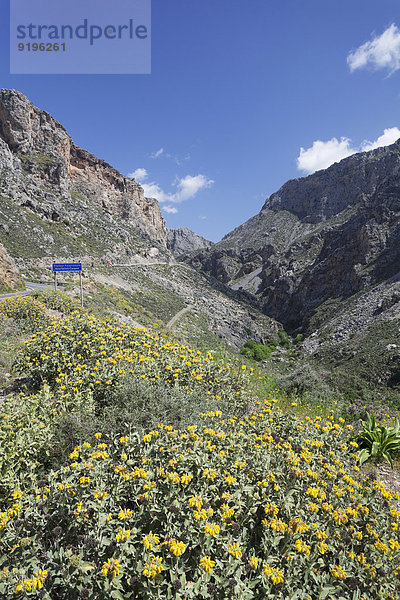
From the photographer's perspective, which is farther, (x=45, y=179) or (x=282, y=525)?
(x=45, y=179)

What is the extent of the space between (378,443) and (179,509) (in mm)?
4289

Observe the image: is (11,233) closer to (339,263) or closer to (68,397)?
(68,397)

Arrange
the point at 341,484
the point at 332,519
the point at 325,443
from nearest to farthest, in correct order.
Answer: the point at 332,519 → the point at 341,484 → the point at 325,443

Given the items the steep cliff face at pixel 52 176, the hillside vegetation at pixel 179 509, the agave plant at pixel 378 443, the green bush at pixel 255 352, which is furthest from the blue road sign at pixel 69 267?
the steep cliff face at pixel 52 176

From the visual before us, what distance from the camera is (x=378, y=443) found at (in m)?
4.92

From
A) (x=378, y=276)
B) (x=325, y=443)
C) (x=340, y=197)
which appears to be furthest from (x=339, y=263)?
(x=340, y=197)

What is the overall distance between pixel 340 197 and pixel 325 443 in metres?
140

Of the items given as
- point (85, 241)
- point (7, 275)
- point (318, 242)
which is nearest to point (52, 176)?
point (85, 241)

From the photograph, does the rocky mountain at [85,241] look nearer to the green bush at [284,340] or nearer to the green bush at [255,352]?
the green bush at [255,352]

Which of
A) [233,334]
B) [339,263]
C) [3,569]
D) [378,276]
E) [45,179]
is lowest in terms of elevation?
[233,334]

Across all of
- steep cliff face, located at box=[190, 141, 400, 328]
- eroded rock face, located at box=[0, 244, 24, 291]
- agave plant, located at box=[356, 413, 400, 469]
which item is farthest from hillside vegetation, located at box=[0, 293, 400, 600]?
steep cliff face, located at box=[190, 141, 400, 328]

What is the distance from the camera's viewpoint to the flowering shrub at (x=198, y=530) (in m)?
1.99

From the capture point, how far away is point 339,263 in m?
60.0

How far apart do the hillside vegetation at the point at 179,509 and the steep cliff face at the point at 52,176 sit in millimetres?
39954
